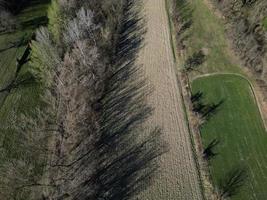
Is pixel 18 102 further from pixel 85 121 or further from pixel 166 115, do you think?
pixel 166 115

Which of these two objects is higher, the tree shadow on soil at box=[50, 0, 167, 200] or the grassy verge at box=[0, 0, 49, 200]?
the grassy verge at box=[0, 0, 49, 200]

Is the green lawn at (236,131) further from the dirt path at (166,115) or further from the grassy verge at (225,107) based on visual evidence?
the dirt path at (166,115)

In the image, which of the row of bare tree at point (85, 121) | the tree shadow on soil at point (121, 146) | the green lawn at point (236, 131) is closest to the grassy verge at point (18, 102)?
the row of bare tree at point (85, 121)

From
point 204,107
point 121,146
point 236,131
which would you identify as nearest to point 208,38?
point 204,107

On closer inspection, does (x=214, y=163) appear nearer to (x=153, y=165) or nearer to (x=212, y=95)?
(x=153, y=165)

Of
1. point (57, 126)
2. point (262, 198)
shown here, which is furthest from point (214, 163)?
point (57, 126)

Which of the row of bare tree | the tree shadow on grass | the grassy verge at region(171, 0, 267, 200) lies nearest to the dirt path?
the row of bare tree

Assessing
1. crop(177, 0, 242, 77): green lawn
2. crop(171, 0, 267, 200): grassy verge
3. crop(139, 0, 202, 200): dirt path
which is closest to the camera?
crop(139, 0, 202, 200): dirt path

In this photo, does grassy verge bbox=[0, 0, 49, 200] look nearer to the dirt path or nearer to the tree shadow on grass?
the dirt path
